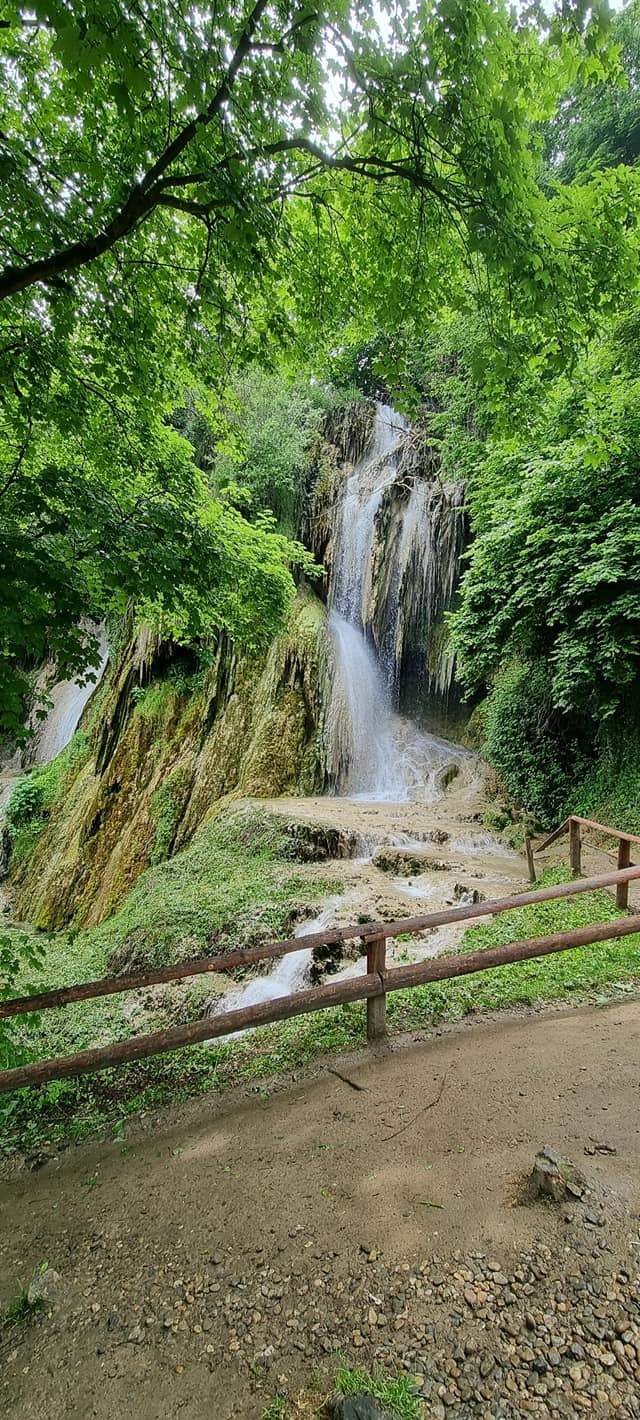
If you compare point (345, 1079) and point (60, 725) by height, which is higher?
point (60, 725)

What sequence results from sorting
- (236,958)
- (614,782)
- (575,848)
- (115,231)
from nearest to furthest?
(115,231), (236,958), (575,848), (614,782)

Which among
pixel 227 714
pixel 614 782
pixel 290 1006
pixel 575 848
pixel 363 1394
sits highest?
pixel 227 714

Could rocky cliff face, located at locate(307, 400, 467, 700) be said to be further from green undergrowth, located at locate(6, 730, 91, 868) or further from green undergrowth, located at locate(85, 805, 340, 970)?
green undergrowth, located at locate(6, 730, 91, 868)

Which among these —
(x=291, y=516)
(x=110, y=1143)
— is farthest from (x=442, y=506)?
(x=110, y=1143)

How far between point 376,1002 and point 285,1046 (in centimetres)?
86

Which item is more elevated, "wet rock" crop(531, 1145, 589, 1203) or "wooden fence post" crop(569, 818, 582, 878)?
"wooden fence post" crop(569, 818, 582, 878)

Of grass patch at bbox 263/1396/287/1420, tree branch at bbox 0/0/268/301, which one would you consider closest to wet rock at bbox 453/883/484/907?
grass patch at bbox 263/1396/287/1420

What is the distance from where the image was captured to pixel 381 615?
16.8m

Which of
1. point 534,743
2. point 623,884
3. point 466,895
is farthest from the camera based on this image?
point 534,743

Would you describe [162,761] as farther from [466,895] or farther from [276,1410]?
[276,1410]

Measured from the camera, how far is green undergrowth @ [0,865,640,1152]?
11.7 feet

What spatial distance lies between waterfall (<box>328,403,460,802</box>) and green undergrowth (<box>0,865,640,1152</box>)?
9273mm

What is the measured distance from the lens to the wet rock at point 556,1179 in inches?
84.7

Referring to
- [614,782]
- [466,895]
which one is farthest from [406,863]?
[614,782]
